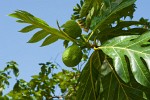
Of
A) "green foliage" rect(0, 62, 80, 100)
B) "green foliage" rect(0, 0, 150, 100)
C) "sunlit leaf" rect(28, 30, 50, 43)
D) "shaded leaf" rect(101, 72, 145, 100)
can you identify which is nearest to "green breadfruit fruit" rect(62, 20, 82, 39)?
"green foliage" rect(0, 0, 150, 100)

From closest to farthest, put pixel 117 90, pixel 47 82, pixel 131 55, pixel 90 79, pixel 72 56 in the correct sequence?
pixel 131 55, pixel 72 56, pixel 117 90, pixel 90 79, pixel 47 82

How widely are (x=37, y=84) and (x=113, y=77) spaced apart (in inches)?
129

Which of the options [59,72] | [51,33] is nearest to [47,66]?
[59,72]

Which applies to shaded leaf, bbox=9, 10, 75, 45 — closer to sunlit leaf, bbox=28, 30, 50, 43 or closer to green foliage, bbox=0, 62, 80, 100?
sunlit leaf, bbox=28, 30, 50, 43

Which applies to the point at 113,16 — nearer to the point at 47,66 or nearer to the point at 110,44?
the point at 110,44

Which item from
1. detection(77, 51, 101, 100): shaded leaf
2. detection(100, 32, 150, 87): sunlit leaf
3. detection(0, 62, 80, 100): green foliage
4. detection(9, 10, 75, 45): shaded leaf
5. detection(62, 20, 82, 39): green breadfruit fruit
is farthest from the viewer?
detection(0, 62, 80, 100): green foliage

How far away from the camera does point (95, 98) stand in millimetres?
2930

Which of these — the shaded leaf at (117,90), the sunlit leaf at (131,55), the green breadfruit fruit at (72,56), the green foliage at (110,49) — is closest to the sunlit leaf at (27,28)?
the green foliage at (110,49)

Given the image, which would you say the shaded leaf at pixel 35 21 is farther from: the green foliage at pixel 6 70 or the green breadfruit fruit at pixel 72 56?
the green foliage at pixel 6 70

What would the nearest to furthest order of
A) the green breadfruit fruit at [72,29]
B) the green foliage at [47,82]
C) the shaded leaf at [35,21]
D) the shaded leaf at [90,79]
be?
the shaded leaf at [35,21] < the green breadfruit fruit at [72,29] < the shaded leaf at [90,79] < the green foliage at [47,82]

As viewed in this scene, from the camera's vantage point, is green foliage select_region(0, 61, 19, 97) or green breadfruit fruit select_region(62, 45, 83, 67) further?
green foliage select_region(0, 61, 19, 97)

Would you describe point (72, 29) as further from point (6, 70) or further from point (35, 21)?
point (6, 70)

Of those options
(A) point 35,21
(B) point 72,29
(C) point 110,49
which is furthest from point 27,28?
(C) point 110,49

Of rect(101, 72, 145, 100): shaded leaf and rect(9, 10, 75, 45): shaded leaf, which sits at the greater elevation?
rect(9, 10, 75, 45): shaded leaf
